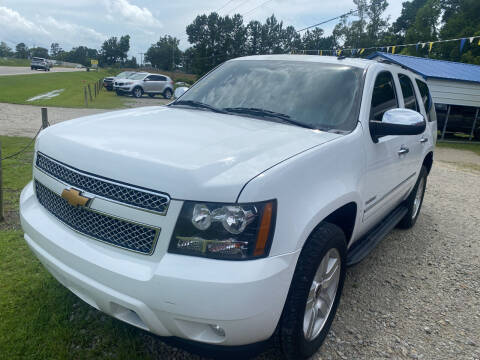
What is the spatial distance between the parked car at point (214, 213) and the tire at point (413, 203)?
191 cm

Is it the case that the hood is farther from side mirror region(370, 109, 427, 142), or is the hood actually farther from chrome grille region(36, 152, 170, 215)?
side mirror region(370, 109, 427, 142)

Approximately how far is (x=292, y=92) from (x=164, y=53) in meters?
104

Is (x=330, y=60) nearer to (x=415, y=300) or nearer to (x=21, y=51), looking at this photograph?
(x=415, y=300)

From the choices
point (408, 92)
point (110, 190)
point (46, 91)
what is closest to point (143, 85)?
point (46, 91)

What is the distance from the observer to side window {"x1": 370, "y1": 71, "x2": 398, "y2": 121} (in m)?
3.10

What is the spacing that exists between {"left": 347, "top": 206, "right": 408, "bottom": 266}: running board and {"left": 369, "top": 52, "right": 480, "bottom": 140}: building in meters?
12.7

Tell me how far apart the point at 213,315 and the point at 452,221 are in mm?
5011

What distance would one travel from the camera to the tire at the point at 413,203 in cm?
459

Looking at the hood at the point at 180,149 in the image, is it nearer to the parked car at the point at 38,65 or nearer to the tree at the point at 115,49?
the parked car at the point at 38,65

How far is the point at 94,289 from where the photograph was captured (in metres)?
1.90

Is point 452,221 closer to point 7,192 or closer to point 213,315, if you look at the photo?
point 213,315

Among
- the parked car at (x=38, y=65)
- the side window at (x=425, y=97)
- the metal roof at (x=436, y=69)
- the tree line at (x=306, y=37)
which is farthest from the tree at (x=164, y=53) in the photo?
the side window at (x=425, y=97)

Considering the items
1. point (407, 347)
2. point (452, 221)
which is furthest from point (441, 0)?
point (407, 347)

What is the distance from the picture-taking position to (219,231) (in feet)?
5.86
